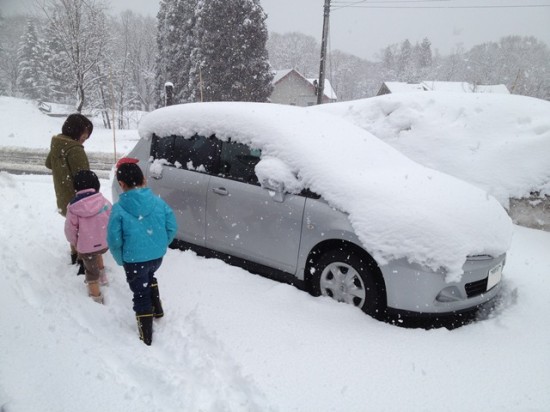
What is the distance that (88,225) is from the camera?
3.04 metres

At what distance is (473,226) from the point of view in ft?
9.26

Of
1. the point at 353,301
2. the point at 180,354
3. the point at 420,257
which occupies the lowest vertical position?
the point at 180,354

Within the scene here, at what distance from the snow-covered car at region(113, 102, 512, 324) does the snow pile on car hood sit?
7.67ft

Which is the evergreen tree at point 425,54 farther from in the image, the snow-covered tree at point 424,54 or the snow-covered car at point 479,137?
the snow-covered car at point 479,137

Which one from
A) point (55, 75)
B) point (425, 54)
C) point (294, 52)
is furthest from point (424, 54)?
point (55, 75)

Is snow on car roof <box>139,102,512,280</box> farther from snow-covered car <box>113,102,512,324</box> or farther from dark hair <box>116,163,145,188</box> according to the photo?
dark hair <box>116,163,145,188</box>

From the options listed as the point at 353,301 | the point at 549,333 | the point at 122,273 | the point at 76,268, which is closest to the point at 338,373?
the point at 353,301

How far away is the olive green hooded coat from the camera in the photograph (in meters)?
3.34

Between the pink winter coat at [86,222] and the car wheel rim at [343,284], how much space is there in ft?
6.42

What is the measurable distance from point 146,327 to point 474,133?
586 cm

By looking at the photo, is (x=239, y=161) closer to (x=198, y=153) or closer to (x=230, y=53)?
(x=198, y=153)

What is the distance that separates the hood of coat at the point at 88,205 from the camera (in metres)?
2.97

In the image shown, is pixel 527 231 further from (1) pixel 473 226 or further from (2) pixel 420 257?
(2) pixel 420 257

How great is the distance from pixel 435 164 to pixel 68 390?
5.70m
